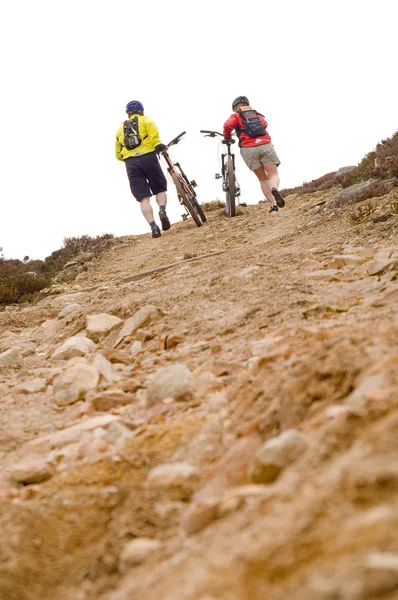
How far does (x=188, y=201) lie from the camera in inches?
442

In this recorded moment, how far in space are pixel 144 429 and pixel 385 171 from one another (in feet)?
28.8

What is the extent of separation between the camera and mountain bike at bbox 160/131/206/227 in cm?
1087

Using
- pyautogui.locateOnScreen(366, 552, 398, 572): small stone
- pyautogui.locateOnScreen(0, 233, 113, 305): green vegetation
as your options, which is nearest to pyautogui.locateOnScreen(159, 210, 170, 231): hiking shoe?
pyautogui.locateOnScreen(0, 233, 113, 305): green vegetation

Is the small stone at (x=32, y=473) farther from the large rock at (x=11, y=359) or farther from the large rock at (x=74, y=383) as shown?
the large rock at (x=11, y=359)

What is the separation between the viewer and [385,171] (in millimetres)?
9844

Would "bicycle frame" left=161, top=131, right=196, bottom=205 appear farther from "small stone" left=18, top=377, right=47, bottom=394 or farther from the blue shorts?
"small stone" left=18, top=377, right=47, bottom=394

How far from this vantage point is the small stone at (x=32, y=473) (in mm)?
1968

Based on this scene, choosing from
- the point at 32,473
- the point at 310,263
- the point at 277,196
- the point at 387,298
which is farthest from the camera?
the point at 277,196

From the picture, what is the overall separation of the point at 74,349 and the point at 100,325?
16.6 inches

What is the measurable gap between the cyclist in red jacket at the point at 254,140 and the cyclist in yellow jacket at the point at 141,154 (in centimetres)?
146

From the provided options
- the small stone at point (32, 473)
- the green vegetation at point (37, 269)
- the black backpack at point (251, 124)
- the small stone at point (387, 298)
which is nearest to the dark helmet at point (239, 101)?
the black backpack at point (251, 124)

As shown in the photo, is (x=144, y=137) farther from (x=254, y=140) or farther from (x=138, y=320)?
(x=138, y=320)

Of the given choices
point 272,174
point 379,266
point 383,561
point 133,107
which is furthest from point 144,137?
point 383,561

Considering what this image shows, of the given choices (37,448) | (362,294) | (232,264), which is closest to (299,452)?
(37,448)
